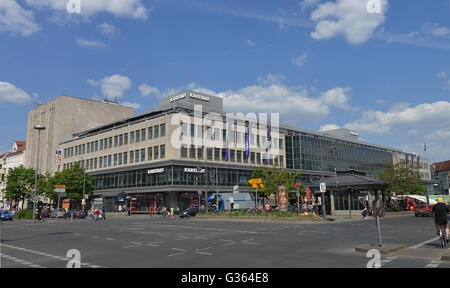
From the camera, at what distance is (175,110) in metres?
66.2

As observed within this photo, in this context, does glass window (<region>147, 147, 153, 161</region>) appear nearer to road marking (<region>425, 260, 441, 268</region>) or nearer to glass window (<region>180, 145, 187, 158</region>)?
glass window (<region>180, 145, 187, 158</region>)

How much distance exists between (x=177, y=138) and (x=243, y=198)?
16169 millimetres

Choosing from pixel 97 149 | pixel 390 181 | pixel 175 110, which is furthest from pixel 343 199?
pixel 97 149

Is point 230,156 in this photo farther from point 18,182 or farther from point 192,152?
point 18,182

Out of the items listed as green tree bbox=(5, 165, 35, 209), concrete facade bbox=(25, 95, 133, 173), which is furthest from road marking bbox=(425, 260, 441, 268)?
concrete facade bbox=(25, 95, 133, 173)

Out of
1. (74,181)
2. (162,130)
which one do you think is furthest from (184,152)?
(74,181)

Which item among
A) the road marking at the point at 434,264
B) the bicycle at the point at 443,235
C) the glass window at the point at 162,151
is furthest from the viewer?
the glass window at the point at 162,151

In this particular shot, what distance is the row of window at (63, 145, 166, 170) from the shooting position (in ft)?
221

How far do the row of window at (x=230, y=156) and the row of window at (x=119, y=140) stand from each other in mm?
5807

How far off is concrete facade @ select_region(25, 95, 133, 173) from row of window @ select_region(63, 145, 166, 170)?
17634mm

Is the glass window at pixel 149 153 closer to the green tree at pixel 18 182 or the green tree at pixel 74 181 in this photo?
the green tree at pixel 74 181

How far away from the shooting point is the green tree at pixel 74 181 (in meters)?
71.3

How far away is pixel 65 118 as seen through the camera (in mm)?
99375

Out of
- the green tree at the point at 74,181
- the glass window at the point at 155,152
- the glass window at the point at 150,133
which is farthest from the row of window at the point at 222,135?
the green tree at the point at 74,181
